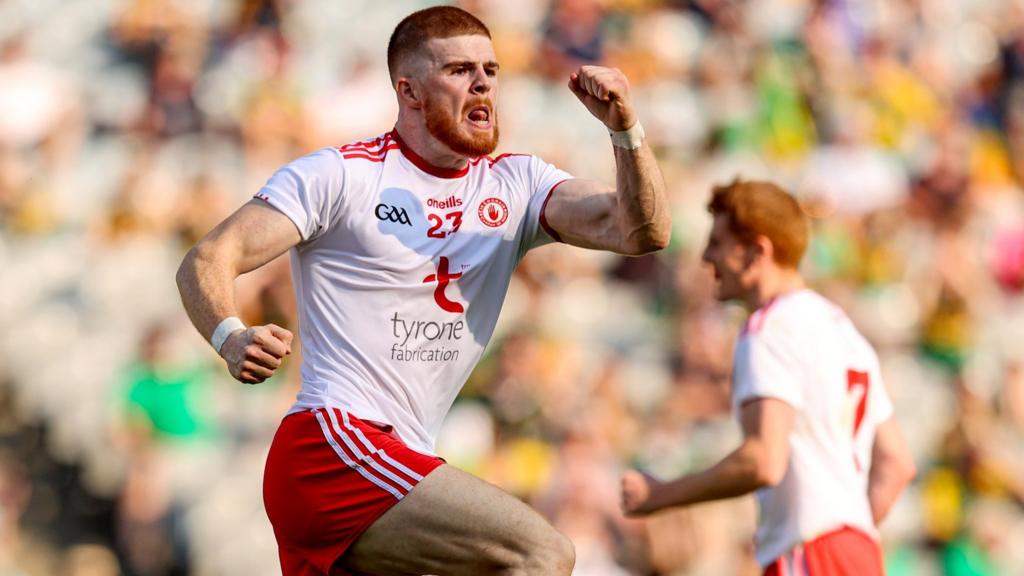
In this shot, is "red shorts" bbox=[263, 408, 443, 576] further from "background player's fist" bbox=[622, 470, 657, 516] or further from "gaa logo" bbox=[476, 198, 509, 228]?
"background player's fist" bbox=[622, 470, 657, 516]

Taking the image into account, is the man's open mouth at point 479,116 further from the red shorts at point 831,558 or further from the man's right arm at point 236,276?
the red shorts at point 831,558

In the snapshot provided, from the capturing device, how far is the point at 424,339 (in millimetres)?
4984

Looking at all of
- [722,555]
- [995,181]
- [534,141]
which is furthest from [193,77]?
[995,181]

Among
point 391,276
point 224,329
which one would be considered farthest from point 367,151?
point 224,329

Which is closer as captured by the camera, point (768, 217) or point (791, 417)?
point (791, 417)

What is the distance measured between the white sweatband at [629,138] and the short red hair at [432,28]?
0.73 meters

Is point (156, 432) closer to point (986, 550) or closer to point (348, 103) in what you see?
point (348, 103)

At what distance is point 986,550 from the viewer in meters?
9.98

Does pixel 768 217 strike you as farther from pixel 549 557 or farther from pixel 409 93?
pixel 549 557

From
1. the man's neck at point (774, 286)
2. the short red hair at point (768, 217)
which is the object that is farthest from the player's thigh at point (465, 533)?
the short red hair at point (768, 217)

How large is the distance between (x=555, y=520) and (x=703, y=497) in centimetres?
356

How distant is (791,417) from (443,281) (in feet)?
4.66

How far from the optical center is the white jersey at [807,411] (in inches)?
217

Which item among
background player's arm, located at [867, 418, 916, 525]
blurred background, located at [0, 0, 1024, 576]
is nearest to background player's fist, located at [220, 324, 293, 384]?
background player's arm, located at [867, 418, 916, 525]
